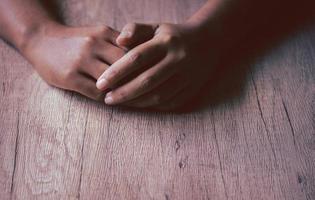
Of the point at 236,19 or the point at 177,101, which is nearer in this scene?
the point at 177,101

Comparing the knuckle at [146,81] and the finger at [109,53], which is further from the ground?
the finger at [109,53]

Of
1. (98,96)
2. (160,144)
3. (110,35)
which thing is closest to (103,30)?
(110,35)

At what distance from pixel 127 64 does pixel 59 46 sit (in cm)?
14

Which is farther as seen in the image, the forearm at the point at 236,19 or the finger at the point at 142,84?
the forearm at the point at 236,19

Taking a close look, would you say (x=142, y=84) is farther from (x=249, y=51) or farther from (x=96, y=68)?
(x=249, y=51)

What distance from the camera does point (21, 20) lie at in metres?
0.82

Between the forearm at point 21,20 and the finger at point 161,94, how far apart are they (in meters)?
0.23

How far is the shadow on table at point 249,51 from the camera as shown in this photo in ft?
2.64

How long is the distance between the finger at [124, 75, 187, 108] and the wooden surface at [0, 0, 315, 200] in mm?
23

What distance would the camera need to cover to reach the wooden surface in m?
0.68

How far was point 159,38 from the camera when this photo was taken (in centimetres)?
76

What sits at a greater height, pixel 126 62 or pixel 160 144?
pixel 126 62

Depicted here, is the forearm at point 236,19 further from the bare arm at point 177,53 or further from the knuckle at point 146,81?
the knuckle at point 146,81

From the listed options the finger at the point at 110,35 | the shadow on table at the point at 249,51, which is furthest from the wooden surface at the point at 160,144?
the finger at the point at 110,35
